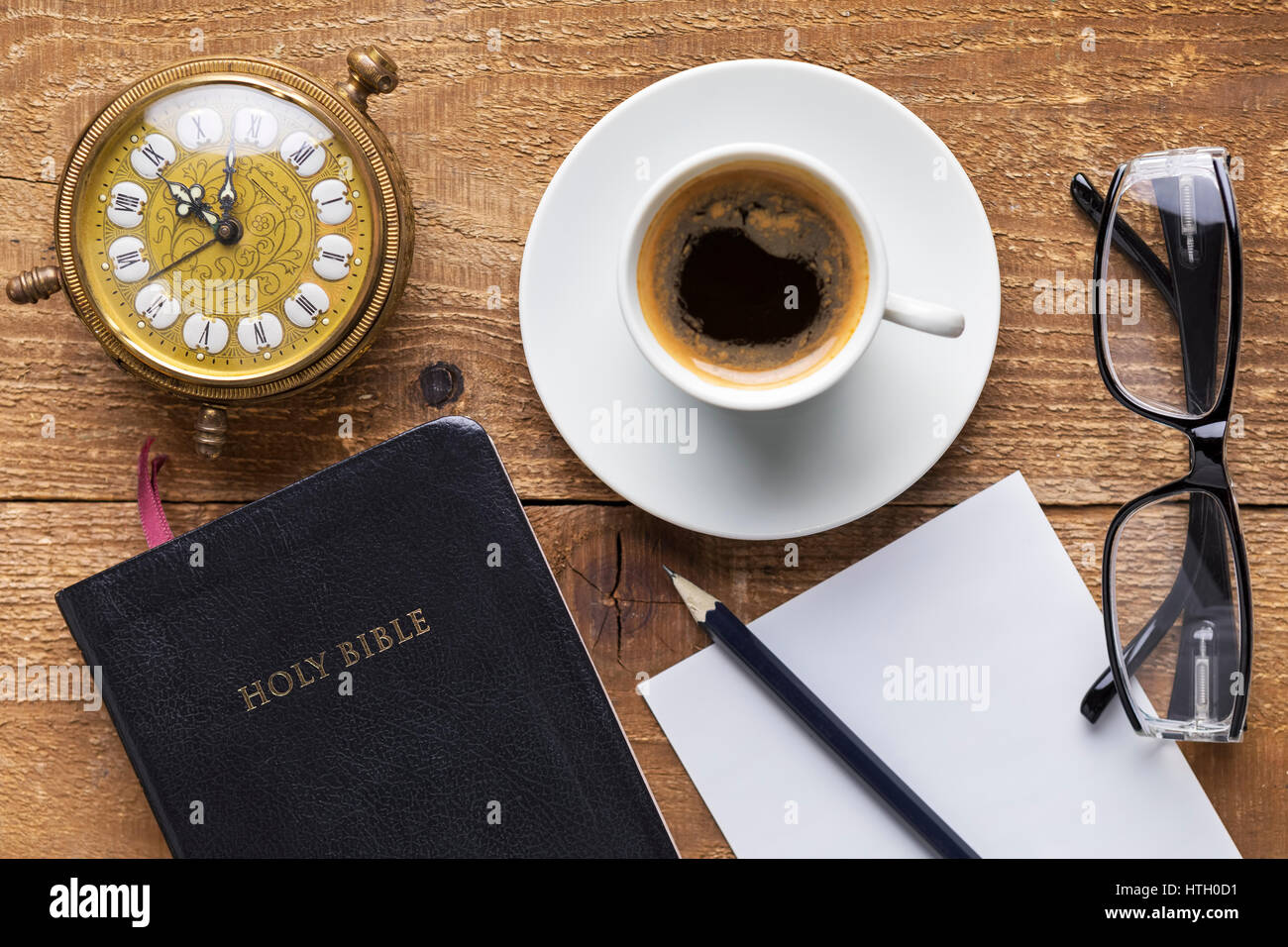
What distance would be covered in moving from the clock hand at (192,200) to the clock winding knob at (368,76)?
15 centimetres

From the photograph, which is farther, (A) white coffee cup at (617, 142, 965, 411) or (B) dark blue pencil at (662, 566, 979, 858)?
(B) dark blue pencil at (662, 566, 979, 858)

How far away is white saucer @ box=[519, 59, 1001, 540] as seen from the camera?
0.88 m

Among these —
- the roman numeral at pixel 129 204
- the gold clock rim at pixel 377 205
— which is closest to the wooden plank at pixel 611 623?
the gold clock rim at pixel 377 205

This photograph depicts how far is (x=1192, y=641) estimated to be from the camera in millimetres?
940

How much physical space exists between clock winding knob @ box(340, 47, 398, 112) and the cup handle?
1.54ft

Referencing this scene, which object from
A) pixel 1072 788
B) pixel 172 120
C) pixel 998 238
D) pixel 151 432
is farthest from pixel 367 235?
pixel 1072 788

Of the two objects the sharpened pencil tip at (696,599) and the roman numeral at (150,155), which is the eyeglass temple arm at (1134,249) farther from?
the roman numeral at (150,155)

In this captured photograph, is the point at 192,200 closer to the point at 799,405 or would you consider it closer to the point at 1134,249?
the point at 799,405

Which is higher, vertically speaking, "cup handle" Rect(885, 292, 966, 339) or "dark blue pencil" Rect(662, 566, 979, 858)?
"cup handle" Rect(885, 292, 966, 339)

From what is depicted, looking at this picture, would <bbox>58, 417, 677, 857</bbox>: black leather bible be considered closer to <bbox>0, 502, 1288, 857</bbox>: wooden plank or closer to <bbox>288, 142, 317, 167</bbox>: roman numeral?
<bbox>0, 502, 1288, 857</bbox>: wooden plank

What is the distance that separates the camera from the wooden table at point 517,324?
964 millimetres

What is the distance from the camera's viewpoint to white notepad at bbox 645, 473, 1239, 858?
961mm

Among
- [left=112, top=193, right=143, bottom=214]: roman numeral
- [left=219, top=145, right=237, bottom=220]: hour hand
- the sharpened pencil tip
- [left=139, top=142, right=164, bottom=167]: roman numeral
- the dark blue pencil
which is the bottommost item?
the dark blue pencil

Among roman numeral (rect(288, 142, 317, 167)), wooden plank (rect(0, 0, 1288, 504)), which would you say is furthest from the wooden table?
roman numeral (rect(288, 142, 317, 167))
